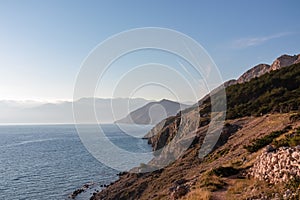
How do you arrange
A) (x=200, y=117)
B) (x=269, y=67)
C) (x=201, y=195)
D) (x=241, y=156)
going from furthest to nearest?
(x=269, y=67) < (x=200, y=117) < (x=241, y=156) < (x=201, y=195)

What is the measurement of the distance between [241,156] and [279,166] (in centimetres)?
1243

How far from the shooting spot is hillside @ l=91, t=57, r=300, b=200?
18.2m

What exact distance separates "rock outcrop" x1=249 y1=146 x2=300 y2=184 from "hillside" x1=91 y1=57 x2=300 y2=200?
0.06 metres

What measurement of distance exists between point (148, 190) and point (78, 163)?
53.6m

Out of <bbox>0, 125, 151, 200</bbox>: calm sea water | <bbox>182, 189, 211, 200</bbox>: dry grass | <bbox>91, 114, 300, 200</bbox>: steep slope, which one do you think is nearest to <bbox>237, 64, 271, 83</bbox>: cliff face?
<bbox>0, 125, 151, 200</bbox>: calm sea water

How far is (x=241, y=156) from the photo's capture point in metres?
30.5

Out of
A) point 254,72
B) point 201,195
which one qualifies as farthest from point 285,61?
point 201,195

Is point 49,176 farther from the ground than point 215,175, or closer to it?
closer to it

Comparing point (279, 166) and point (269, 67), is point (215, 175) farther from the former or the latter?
point (269, 67)

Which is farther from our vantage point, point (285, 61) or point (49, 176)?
point (285, 61)

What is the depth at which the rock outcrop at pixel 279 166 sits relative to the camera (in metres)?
16.8

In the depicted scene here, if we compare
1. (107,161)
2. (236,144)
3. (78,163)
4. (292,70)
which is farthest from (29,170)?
(292,70)

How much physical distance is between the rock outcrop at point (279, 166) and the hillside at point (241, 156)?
64 mm

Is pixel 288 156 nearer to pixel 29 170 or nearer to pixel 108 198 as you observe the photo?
pixel 108 198
